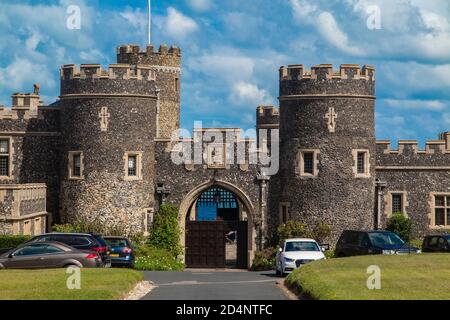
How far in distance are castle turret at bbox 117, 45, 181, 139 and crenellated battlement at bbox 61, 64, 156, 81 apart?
11.5 metres

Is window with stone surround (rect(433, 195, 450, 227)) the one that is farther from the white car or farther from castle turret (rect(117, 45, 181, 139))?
castle turret (rect(117, 45, 181, 139))

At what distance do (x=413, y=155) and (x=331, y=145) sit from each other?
560 cm

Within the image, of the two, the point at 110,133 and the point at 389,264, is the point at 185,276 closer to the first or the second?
the point at 389,264

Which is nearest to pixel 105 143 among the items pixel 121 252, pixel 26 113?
pixel 26 113

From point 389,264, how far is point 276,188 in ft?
62.0

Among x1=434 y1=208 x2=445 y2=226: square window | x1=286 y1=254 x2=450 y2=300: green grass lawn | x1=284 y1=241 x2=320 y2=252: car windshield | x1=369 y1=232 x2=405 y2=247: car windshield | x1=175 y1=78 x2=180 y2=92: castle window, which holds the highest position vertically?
x1=175 y1=78 x2=180 y2=92: castle window

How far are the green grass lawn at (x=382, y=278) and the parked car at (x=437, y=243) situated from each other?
149 inches

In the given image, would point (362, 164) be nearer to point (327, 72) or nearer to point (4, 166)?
point (327, 72)

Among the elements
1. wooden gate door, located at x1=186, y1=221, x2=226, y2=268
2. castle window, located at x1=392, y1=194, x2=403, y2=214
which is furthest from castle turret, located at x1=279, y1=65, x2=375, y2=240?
wooden gate door, located at x1=186, y1=221, x2=226, y2=268

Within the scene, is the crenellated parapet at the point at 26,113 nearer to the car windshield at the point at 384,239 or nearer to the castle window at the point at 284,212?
the castle window at the point at 284,212

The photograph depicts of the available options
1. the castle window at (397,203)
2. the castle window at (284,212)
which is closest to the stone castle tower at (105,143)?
the castle window at (284,212)

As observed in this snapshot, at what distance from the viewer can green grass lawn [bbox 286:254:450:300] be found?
23.7m

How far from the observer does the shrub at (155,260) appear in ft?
146

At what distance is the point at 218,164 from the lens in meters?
50.7
